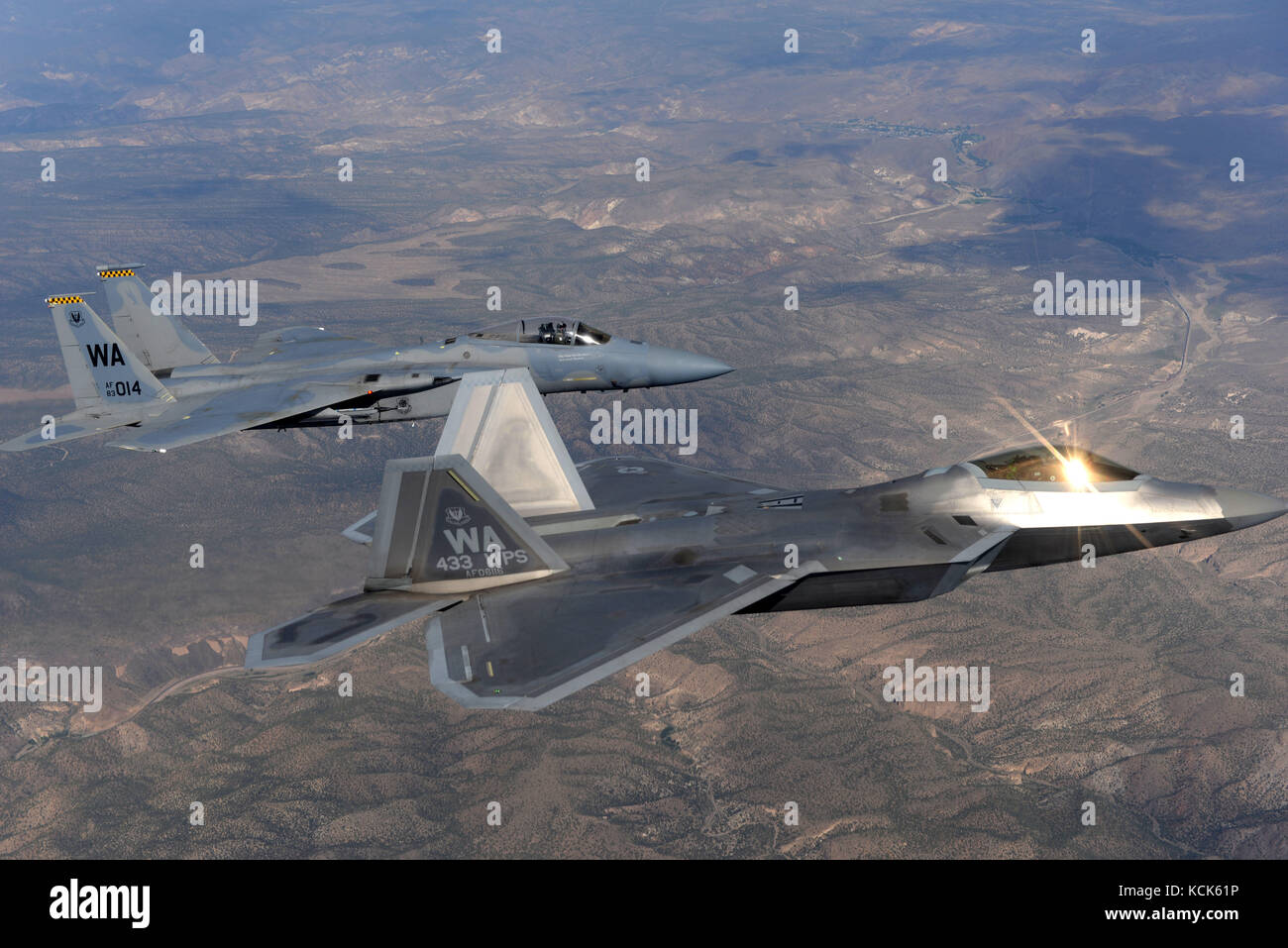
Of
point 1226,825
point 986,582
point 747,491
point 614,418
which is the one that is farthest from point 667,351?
point 614,418

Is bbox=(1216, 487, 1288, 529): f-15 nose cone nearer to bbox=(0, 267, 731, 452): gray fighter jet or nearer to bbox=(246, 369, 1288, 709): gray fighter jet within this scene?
bbox=(246, 369, 1288, 709): gray fighter jet

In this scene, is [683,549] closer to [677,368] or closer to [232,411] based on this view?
[677,368]

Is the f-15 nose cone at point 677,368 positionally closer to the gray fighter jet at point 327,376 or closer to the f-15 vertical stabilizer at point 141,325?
the gray fighter jet at point 327,376

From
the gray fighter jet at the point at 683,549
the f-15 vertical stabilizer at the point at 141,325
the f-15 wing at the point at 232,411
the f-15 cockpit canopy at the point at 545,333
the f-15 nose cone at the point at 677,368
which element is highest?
the f-15 vertical stabilizer at the point at 141,325

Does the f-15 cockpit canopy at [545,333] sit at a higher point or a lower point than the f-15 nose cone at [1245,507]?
higher

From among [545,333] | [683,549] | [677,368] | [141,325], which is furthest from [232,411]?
[683,549]

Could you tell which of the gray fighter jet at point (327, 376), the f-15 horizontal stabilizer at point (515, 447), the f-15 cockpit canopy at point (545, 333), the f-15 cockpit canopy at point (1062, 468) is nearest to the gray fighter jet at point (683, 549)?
the f-15 cockpit canopy at point (1062, 468)

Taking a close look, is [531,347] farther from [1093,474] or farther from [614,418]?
[614,418]
